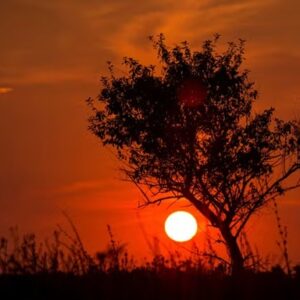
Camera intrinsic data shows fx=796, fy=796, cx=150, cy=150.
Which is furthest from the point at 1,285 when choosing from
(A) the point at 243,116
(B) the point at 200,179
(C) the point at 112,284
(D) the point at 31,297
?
(A) the point at 243,116

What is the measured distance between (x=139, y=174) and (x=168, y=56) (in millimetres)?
5003

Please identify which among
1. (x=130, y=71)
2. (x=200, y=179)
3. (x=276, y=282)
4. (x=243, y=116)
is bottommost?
(x=276, y=282)

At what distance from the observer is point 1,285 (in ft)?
40.9

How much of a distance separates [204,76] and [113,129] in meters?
4.33

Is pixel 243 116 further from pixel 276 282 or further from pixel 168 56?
pixel 276 282

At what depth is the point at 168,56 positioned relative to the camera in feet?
107

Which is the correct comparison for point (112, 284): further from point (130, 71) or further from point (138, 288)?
point (130, 71)

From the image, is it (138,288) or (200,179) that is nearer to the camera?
(138,288)

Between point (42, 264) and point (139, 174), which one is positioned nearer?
point (42, 264)

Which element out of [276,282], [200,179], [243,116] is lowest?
[276,282]

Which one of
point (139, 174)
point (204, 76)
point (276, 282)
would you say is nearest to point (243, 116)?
point (204, 76)

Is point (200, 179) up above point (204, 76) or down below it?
below

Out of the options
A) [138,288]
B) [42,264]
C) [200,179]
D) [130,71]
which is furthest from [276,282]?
[130,71]

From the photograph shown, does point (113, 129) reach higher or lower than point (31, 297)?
higher
